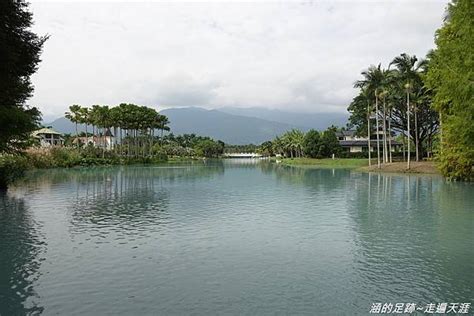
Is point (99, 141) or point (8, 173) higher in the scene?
point (99, 141)

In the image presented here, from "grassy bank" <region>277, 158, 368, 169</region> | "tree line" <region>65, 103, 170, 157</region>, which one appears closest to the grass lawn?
"grassy bank" <region>277, 158, 368, 169</region>

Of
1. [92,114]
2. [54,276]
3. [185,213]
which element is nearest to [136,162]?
[92,114]

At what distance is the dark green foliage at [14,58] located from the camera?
17875 mm

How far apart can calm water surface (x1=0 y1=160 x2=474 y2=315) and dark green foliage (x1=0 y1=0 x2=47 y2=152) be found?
480 cm

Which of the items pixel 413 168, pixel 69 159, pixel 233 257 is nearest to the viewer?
pixel 233 257

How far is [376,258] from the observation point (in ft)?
44.8

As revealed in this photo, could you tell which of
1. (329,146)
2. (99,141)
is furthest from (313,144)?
(99,141)

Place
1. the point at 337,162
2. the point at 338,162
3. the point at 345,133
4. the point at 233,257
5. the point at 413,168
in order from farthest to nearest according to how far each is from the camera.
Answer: the point at 345,133, the point at 337,162, the point at 338,162, the point at 413,168, the point at 233,257

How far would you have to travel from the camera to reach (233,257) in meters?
14.0

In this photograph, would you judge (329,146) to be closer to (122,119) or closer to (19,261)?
(122,119)

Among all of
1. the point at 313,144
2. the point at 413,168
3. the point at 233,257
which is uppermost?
the point at 313,144

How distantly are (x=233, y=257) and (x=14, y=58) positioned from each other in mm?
12121

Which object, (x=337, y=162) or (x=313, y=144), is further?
(x=313, y=144)

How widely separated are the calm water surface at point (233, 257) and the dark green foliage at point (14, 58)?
480cm
